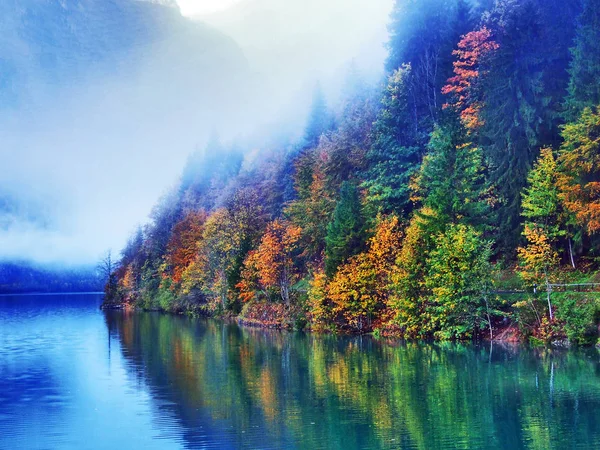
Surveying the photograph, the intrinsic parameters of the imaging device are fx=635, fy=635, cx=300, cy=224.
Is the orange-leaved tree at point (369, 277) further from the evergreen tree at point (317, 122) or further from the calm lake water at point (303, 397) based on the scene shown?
the evergreen tree at point (317, 122)

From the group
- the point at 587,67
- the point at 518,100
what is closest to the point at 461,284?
the point at 518,100

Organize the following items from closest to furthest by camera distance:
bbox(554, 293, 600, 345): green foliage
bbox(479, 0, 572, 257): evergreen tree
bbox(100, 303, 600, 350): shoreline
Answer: bbox(554, 293, 600, 345): green foliage, bbox(100, 303, 600, 350): shoreline, bbox(479, 0, 572, 257): evergreen tree

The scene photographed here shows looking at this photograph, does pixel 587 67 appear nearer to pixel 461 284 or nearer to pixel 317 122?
pixel 461 284

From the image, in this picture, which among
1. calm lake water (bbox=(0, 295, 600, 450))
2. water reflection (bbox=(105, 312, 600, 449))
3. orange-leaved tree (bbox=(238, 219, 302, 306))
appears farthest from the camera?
orange-leaved tree (bbox=(238, 219, 302, 306))

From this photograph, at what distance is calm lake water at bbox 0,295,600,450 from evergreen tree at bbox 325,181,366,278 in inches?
384

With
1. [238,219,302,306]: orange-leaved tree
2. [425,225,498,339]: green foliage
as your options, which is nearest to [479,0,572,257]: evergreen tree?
[425,225,498,339]: green foliage

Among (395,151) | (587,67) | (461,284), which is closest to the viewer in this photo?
(461,284)

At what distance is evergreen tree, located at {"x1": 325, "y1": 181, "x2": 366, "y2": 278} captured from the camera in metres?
57.2

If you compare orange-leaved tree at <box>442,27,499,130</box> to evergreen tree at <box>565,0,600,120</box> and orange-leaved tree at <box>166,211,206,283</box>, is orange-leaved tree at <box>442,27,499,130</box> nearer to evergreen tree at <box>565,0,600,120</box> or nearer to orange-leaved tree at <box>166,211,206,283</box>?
evergreen tree at <box>565,0,600,120</box>

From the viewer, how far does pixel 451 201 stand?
5169 cm

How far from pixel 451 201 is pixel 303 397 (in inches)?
1098

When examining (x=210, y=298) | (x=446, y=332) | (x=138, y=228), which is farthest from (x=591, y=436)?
(x=138, y=228)

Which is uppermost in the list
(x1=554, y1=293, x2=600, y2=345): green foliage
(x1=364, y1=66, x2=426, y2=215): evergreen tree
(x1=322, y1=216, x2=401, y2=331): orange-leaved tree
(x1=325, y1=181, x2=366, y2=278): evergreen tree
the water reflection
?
(x1=364, y1=66, x2=426, y2=215): evergreen tree

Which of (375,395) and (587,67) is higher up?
(587,67)
